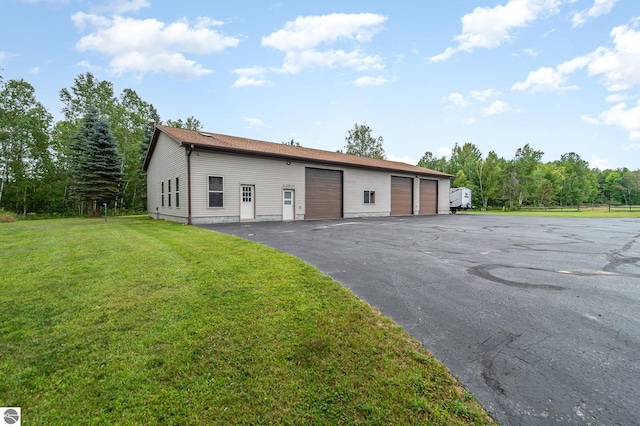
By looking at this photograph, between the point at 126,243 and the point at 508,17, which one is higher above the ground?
the point at 508,17

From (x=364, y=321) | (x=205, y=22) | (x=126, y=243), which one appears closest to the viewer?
(x=364, y=321)

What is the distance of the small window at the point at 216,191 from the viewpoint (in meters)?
14.1

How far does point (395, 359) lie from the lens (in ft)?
7.50

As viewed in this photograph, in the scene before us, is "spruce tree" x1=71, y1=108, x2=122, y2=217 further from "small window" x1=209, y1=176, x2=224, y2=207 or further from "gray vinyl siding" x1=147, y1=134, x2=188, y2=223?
"small window" x1=209, y1=176, x2=224, y2=207

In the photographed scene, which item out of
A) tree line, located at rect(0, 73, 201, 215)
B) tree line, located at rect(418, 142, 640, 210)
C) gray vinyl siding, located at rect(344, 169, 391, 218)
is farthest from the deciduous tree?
tree line, located at rect(0, 73, 201, 215)

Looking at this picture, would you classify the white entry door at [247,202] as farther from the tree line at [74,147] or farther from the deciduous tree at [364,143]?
the deciduous tree at [364,143]

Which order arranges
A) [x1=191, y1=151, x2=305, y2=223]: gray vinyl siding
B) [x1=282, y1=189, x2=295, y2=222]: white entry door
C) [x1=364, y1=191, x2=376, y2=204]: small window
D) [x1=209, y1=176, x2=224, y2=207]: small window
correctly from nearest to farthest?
[x1=191, y1=151, x2=305, y2=223]: gray vinyl siding
[x1=209, y1=176, x2=224, y2=207]: small window
[x1=282, y1=189, x2=295, y2=222]: white entry door
[x1=364, y1=191, x2=376, y2=204]: small window

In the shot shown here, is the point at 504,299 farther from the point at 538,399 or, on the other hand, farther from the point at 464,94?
the point at 464,94

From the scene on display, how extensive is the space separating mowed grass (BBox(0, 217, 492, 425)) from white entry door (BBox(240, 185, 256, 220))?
1088cm

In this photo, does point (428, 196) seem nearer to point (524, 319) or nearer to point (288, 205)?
point (288, 205)

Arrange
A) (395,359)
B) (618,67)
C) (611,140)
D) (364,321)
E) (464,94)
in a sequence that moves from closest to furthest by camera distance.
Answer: (395,359) < (364,321) < (618,67) < (464,94) < (611,140)

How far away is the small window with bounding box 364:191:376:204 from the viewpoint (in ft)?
68.8

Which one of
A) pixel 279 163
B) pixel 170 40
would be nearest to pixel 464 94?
pixel 279 163

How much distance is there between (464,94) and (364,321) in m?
26.8
